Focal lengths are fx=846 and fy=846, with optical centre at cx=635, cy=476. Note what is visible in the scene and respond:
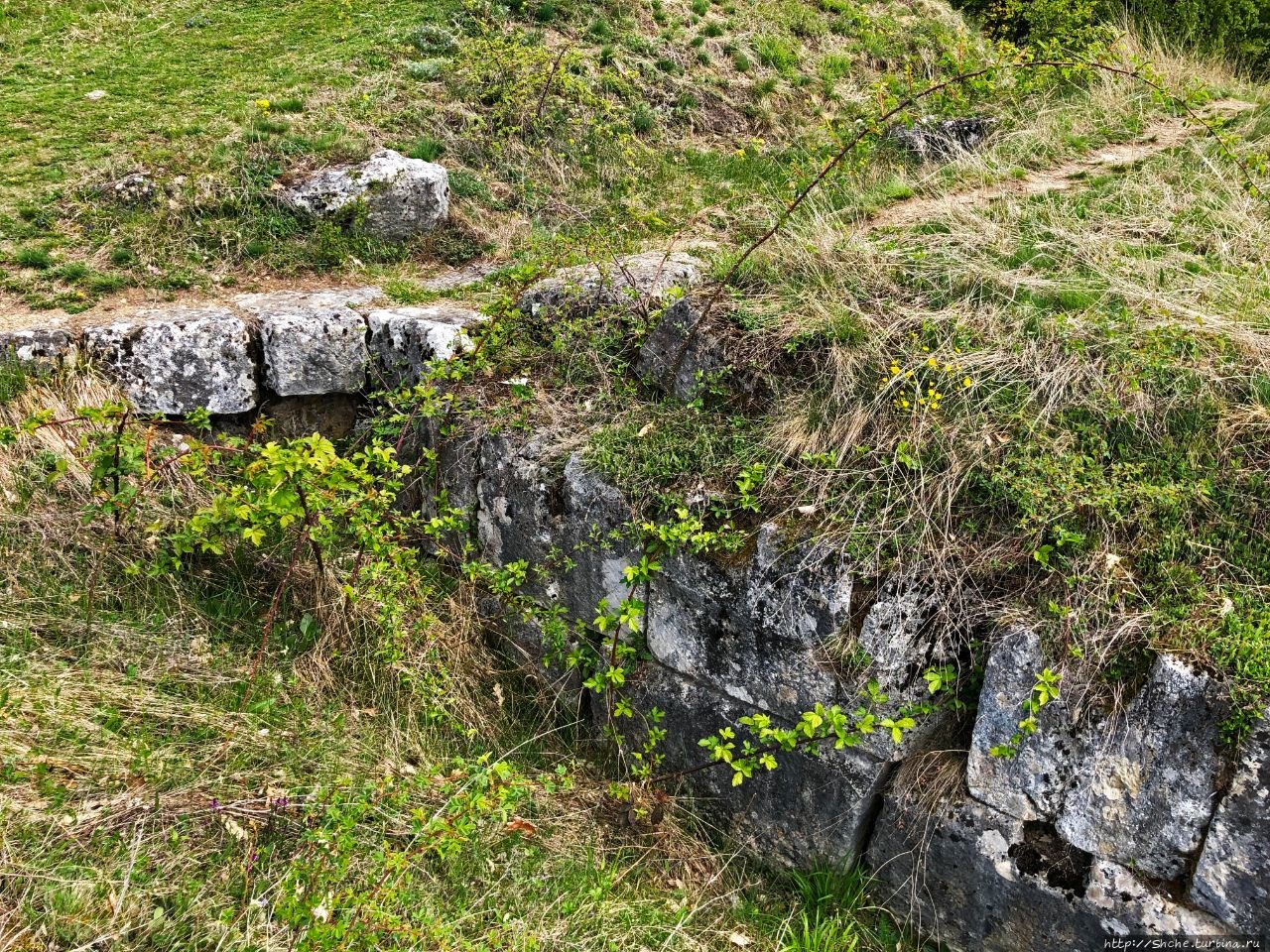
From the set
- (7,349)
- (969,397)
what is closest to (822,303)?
(969,397)

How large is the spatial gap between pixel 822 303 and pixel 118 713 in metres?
3.39

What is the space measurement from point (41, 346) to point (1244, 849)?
5.67m

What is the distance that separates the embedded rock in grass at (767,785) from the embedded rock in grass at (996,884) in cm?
13

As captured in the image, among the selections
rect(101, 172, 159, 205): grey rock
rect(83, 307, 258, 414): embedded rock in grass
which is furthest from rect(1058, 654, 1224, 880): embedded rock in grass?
rect(101, 172, 159, 205): grey rock

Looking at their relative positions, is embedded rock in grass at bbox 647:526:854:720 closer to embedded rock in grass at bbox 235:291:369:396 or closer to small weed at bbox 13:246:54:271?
embedded rock in grass at bbox 235:291:369:396

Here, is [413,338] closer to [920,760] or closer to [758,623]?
[758,623]

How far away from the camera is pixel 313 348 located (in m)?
4.87

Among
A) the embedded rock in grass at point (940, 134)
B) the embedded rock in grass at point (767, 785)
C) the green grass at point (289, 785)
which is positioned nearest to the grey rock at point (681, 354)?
the embedded rock in grass at point (767, 785)

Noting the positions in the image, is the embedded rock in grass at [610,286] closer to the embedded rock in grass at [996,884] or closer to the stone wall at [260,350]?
the stone wall at [260,350]

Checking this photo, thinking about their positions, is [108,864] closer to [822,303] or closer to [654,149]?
[822,303]

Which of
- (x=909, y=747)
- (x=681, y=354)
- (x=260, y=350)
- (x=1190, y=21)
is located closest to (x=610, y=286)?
(x=681, y=354)

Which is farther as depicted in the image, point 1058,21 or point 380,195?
point 1058,21

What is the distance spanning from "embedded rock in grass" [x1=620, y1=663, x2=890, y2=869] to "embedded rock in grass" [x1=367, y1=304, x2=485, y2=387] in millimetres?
2125

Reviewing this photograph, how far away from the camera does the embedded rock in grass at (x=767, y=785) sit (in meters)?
3.20
